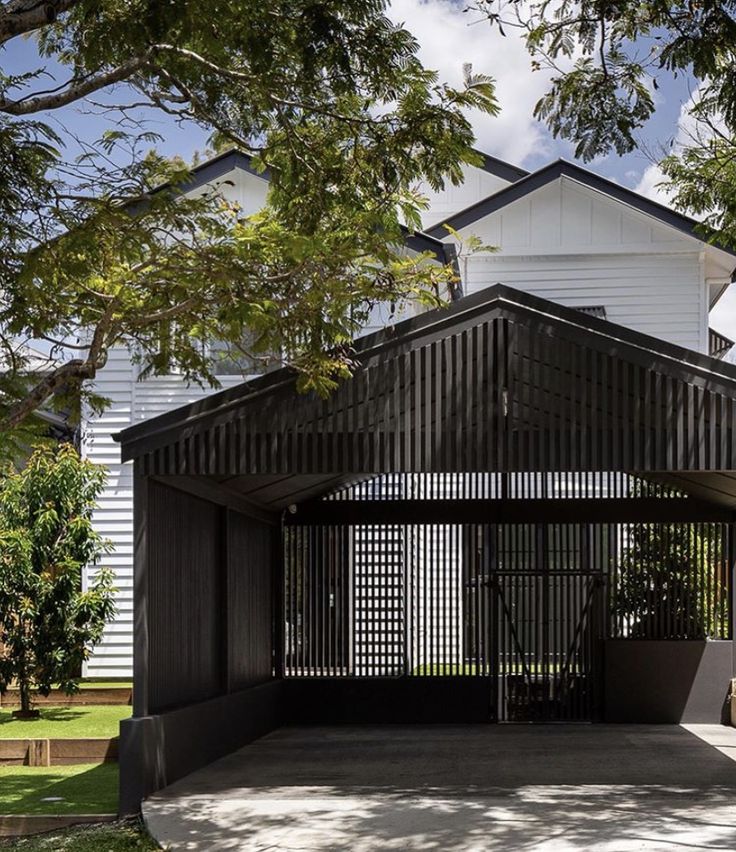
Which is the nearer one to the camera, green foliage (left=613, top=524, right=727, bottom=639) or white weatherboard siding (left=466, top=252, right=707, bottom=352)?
green foliage (left=613, top=524, right=727, bottom=639)

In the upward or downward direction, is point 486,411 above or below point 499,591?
above

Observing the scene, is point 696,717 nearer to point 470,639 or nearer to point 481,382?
point 470,639

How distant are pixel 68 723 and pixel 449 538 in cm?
540

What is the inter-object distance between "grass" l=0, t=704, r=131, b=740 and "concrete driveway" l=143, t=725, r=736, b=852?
228 centimetres

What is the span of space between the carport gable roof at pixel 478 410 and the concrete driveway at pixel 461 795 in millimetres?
2778

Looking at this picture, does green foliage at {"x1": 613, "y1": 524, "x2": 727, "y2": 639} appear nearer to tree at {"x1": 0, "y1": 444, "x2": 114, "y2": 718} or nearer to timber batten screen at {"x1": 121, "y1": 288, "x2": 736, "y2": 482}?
timber batten screen at {"x1": 121, "y1": 288, "x2": 736, "y2": 482}

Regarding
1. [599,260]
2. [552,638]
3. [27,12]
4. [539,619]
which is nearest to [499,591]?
[539,619]

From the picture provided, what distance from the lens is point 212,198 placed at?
11.1 m

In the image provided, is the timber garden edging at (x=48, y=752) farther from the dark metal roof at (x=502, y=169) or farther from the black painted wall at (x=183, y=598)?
the dark metal roof at (x=502, y=169)

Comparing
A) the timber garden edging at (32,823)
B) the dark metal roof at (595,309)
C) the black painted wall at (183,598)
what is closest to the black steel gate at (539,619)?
the black painted wall at (183,598)

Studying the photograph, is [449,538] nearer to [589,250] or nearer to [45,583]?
[45,583]

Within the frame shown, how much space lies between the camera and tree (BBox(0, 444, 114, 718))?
17.3 metres

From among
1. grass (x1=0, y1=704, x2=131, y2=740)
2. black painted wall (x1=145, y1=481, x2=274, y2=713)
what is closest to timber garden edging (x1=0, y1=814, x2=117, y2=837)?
black painted wall (x1=145, y1=481, x2=274, y2=713)

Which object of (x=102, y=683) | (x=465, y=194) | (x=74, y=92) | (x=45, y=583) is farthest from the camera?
(x=465, y=194)
